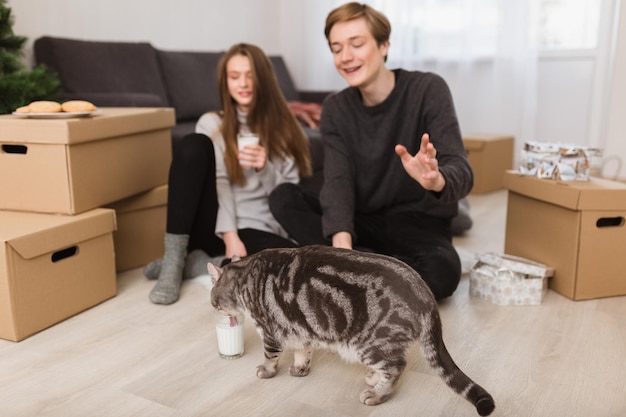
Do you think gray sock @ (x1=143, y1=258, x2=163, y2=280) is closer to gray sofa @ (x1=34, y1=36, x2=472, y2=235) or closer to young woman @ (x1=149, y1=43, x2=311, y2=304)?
young woman @ (x1=149, y1=43, x2=311, y2=304)

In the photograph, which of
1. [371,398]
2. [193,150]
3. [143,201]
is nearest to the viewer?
[371,398]

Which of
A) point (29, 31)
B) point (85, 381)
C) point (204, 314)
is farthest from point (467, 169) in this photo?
point (29, 31)

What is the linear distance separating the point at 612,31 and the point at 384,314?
3510 mm

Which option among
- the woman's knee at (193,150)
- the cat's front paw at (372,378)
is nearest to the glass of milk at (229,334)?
the cat's front paw at (372,378)

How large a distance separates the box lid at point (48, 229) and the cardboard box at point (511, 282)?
1295 millimetres

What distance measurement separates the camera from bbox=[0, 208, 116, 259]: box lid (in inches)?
64.9

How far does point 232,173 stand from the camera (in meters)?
2.19

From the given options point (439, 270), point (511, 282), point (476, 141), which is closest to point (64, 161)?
point (439, 270)

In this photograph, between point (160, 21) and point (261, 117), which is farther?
point (160, 21)

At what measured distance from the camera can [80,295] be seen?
73.8 inches

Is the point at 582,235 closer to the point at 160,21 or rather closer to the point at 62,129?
the point at 62,129

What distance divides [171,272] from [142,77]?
1.67m

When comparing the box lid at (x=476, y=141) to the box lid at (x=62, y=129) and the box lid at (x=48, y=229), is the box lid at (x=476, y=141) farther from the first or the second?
the box lid at (x=48, y=229)

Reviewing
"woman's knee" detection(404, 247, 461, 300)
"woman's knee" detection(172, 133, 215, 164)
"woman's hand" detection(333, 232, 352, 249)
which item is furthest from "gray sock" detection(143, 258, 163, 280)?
"woman's knee" detection(404, 247, 461, 300)
